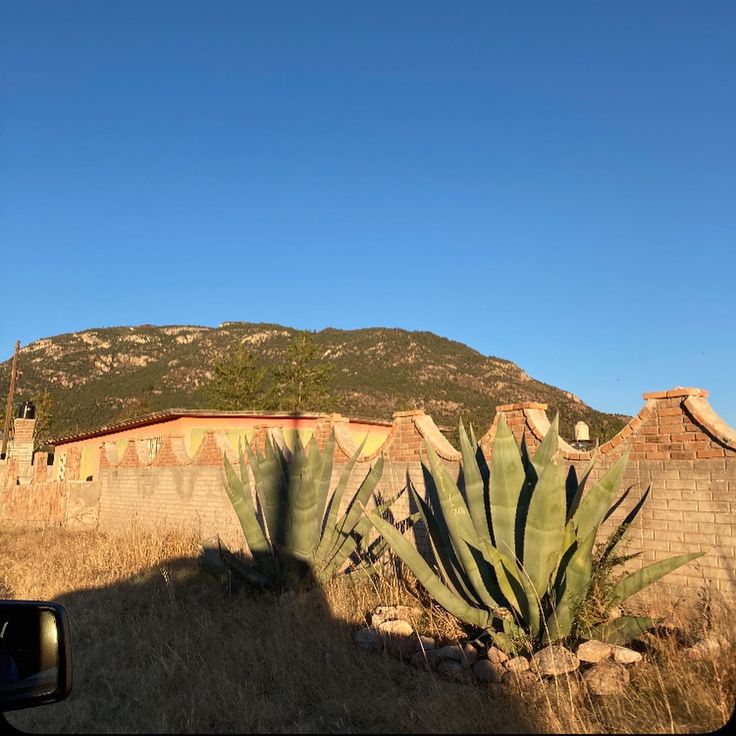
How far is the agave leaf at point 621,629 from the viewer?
4.99 meters

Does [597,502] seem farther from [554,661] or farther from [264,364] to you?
[264,364]

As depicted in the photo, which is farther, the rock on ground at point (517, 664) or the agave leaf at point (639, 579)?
the agave leaf at point (639, 579)

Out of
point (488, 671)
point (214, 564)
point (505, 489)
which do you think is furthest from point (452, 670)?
point (214, 564)

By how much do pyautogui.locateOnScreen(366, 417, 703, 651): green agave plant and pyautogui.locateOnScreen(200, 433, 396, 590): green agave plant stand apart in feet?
6.26

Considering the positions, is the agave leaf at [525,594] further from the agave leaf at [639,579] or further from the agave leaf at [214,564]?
the agave leaf at [214,564]

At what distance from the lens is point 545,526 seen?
5.08 m

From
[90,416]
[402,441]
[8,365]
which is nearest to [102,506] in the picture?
[402,441]

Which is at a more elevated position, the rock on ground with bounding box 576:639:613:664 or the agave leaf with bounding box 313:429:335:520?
the agave leaf with bounding box 313:429:335:520

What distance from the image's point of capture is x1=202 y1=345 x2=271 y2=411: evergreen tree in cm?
3400

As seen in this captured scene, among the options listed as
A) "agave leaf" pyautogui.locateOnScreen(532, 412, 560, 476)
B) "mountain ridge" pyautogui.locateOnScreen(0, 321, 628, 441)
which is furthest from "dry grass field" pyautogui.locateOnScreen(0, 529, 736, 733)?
"mountain ridge" pyautogui.locateOnScreen(0, 321, 628, 441)

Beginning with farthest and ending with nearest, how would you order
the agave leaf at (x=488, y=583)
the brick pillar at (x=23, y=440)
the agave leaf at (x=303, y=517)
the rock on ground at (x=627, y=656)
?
the brick pillar at (x=23, y=440) → the agave leaf at (x=303, y=517) → the agave leaf at (x=488, y=583) → the rock on ground at (x=627, y=656)

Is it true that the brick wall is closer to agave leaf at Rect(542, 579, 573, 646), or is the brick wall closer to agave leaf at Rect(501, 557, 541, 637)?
agave leaf at Rect(542, 579, 573, 646)

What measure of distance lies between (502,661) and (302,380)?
94.4ft

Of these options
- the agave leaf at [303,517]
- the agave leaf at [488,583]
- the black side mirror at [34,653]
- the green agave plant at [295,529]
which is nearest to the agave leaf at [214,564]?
the green agave plant at [295,529]
